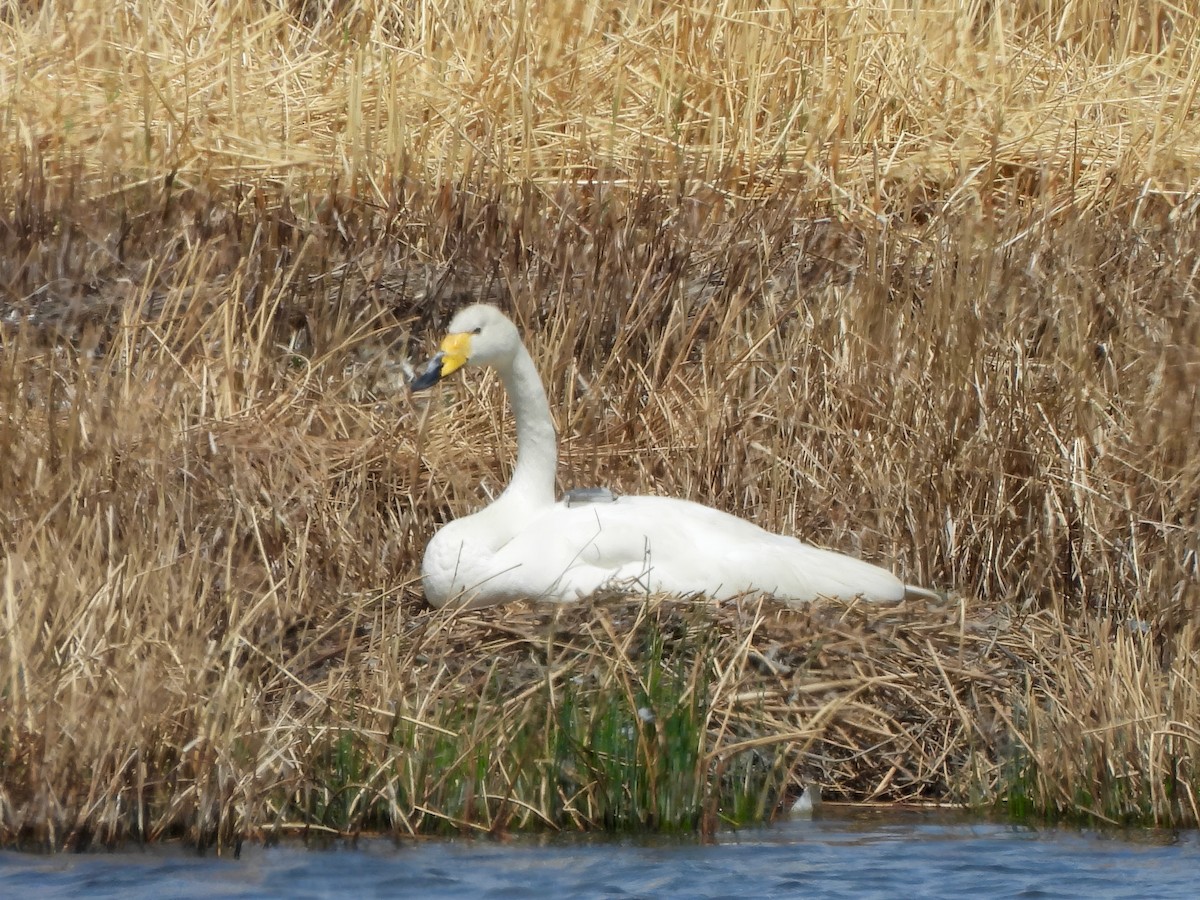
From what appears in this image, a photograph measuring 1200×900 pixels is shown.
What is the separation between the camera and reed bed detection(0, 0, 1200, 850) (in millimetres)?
5715

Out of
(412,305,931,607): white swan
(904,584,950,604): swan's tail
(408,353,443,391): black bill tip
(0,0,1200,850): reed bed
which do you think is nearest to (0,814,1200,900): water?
(0,0,1200,850): reed bed

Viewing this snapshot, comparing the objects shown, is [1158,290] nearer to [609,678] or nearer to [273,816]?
→ [609,678]

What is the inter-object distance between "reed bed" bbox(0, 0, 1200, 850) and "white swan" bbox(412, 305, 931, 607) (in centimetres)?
19

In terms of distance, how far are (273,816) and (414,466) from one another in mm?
2417

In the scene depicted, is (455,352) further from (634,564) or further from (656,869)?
(656,869)

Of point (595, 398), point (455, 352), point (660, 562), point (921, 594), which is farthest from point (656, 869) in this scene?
point (595, 398)

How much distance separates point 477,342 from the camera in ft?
23.9

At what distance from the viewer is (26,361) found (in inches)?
311

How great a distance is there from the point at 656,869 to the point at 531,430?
7.78ft

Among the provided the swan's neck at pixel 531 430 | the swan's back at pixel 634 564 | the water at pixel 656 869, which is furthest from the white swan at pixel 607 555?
the water at pixel 656 869

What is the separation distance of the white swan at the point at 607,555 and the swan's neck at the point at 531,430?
0.44 feet

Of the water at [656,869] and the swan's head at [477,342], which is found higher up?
the swan's head at [477,342]

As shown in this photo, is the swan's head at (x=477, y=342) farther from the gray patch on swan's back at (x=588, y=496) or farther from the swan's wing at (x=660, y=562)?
the swan's wing at (x=660, y=562)

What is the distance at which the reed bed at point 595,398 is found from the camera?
5.71 m
